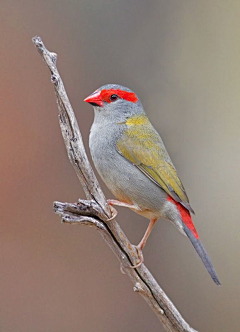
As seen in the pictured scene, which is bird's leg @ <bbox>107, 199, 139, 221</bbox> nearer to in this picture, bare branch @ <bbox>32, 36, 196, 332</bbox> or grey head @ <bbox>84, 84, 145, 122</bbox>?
bare branch @ <bbox>32, 36, 196, 332</bbox>

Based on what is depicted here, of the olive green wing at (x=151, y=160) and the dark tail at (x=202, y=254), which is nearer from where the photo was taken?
the dark tail at (x=202, y=254)

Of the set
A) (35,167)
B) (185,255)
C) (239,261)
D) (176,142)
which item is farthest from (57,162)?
(239,261)

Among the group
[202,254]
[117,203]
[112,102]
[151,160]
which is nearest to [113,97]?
[112,102]

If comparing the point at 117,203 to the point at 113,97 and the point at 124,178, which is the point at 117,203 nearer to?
the point at 124,178

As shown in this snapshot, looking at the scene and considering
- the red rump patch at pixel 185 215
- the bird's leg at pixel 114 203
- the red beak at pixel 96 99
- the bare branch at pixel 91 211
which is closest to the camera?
the bare branch at pixel 91 211

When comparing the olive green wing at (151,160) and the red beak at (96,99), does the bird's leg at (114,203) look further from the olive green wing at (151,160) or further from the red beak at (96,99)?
the red beak at (96,99)

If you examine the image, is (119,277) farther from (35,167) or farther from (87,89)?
(87,89)

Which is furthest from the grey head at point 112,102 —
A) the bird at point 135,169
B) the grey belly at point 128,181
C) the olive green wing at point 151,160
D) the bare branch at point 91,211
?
the bare branch at point 91,211
